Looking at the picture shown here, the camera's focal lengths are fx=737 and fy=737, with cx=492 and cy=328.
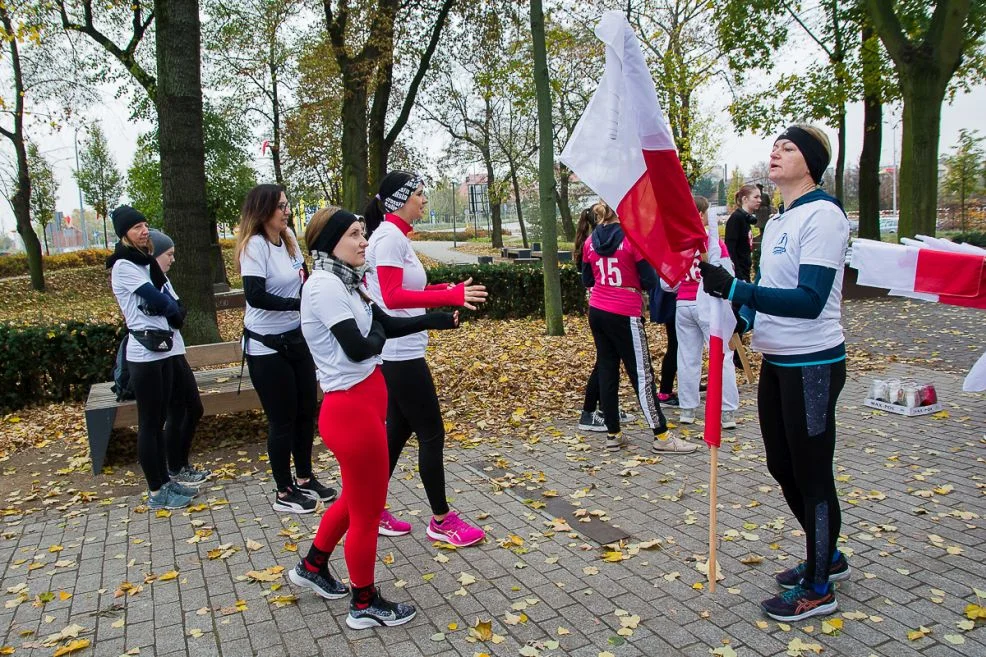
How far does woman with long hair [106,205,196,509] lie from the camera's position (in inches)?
198

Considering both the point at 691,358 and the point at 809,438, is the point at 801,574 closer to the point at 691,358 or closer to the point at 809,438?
the point at 809,438

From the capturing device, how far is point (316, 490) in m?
5.19

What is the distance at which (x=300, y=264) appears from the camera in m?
5.06

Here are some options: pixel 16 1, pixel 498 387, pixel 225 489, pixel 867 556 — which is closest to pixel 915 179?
pixel 498 387

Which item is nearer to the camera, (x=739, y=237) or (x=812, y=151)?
(x=812, y=151)

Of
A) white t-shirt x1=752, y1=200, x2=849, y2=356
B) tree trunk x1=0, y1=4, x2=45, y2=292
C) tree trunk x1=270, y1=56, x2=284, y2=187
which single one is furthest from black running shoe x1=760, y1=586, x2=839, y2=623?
tree trunk x1=270, y1=56, x2=284, y2=187

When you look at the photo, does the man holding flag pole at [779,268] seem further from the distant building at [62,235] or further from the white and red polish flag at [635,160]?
the distant building at [62,235]

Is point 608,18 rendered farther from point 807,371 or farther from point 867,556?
point 867,556

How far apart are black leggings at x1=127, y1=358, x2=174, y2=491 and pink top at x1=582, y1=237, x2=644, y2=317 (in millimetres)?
3296

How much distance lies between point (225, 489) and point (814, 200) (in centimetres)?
452

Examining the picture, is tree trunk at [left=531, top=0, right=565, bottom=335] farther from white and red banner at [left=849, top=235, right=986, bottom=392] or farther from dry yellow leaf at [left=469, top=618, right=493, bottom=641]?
dry yellow leaf at [left=469, top=618, right=493, bottom=641]

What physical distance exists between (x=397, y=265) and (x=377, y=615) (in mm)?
1760

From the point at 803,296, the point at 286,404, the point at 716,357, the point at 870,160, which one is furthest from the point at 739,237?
the point at 870,160

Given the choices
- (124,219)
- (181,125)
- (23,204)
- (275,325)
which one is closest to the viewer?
(275,325)
